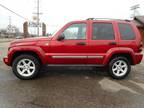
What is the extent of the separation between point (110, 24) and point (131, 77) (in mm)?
2037

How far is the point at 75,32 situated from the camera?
20.9 feet

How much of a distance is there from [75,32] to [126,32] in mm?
1738

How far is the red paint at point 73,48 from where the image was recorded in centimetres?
620

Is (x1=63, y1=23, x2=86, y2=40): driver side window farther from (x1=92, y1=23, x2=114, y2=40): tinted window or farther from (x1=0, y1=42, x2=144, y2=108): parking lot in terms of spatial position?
(x1=0, y1=42, x2=144, y2=108): parking lot

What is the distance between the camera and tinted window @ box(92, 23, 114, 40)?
6.43m

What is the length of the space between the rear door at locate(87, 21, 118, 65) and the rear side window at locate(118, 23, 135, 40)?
10.0 inches

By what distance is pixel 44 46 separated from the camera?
20.4 ft

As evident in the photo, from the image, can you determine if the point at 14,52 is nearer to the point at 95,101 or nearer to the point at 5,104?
the point at 5,104

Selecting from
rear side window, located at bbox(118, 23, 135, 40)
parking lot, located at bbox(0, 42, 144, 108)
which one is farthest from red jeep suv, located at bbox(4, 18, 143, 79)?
parking lot, located at bbox(0, 42, 144, 108)

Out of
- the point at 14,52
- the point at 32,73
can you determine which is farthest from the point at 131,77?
the point at 14,52

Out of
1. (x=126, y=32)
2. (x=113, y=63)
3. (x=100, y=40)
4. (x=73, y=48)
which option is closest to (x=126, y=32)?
(x=126, y=32)

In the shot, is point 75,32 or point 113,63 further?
point 113,63

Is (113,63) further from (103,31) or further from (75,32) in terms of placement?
(75,32)

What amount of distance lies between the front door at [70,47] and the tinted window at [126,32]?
122 centimetres
